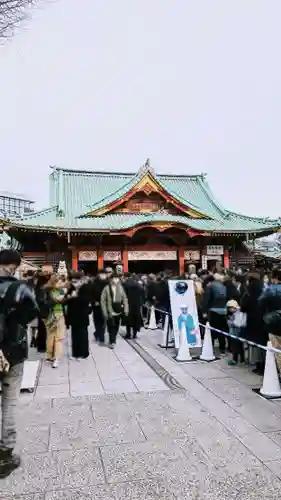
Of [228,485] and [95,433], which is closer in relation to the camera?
[228,485]

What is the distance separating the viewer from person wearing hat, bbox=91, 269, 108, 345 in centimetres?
922

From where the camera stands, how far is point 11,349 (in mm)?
3332

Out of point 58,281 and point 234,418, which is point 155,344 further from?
point 234,418

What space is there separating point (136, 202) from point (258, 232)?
7043 millimetres

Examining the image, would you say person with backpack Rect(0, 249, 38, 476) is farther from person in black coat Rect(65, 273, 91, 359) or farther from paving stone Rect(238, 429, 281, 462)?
person in black coat Rect(65, 273, 91, 359)

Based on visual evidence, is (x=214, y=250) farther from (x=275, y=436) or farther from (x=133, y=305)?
(x=275, y=436)

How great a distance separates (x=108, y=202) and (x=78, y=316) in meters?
14.0

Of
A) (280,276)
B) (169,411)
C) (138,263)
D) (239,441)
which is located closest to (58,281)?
(169,411)

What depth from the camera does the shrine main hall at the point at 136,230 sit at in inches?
766

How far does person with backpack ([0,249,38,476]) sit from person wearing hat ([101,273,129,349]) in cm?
528

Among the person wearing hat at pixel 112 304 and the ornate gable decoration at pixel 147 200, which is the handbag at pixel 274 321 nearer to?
the person wearing hat at pixel 112 304

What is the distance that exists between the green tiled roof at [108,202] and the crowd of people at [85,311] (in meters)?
8.74

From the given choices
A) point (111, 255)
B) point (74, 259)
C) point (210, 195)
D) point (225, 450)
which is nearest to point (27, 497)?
point (225, 450)

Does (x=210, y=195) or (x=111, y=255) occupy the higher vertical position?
(x=210, y=195)
